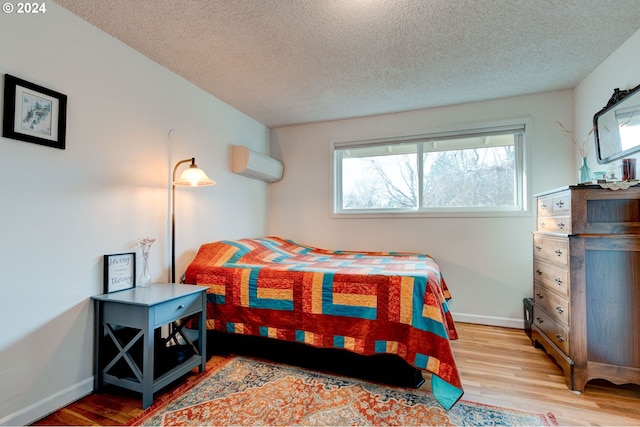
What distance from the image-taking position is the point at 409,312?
176cm

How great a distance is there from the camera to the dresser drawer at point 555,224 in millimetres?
1847

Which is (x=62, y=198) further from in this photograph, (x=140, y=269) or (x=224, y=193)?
(x=224, y=193)

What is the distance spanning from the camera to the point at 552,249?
2055mm

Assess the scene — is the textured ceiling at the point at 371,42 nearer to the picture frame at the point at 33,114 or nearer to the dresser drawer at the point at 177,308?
the picture frame at the point at 33,114

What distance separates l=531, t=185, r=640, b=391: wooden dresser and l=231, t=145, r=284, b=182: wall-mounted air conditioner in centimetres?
266

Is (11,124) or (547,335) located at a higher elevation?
(11,124)

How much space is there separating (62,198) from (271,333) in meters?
1.50

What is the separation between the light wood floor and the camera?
1539mm

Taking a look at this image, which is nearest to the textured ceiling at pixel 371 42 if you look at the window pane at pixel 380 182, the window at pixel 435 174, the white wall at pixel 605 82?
the white wall at pixel 605 82

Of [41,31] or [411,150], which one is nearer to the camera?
[41,31]

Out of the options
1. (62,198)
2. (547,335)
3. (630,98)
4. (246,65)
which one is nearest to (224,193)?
(246,65)

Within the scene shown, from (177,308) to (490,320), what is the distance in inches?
113

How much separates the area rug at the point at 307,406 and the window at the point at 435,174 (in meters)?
1.95

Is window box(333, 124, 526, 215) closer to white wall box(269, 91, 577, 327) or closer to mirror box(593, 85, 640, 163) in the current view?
white wall box(269, 91, 577, 327)
